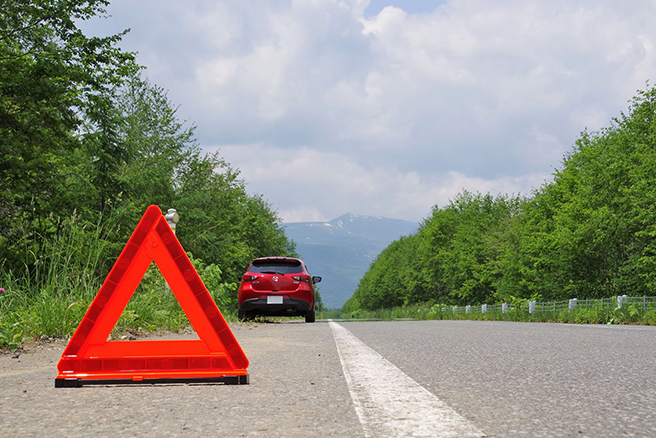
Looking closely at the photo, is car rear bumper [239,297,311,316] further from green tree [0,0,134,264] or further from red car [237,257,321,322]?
green tree [0,0,134,264]

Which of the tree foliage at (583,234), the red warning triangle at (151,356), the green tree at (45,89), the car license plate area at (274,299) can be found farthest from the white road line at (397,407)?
the tree foliage at (583,234)

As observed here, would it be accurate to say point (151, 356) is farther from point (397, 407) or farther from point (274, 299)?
point (274, 299)

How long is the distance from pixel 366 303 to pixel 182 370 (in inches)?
4511

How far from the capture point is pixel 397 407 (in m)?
2.80

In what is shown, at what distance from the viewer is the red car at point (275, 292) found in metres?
13.5

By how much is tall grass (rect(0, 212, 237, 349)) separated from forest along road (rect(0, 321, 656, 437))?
4.29 ft

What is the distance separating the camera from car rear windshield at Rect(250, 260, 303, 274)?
13.9 metres

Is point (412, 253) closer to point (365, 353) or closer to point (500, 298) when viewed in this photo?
point (500, 298)

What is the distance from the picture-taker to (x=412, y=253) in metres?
82.1

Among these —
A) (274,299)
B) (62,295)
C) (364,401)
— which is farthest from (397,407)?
(274,299)

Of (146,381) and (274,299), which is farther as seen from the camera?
(274,299)

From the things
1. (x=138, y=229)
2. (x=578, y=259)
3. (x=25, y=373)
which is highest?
(x=578, y=259)

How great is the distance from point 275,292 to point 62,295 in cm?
699

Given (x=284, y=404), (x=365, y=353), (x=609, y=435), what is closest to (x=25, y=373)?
(x=284, y=404)
